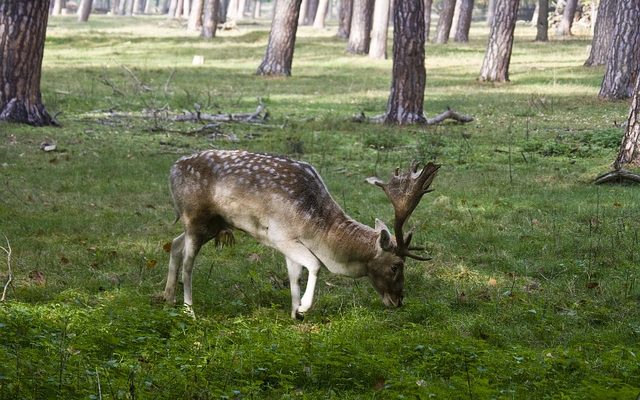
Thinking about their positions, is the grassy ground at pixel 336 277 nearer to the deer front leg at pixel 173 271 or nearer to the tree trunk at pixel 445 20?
the deer front leg at pixel 173 271

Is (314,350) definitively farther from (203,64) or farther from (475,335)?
(203,64)

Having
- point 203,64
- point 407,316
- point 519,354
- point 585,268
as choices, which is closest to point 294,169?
point 407,316

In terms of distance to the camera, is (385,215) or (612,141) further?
(612,141)

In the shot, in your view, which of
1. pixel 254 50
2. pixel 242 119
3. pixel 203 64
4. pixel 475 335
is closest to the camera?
pixel 475 335

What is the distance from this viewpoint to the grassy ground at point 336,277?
6426 millimetres

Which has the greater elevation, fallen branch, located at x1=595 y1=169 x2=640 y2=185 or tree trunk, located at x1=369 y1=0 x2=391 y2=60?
tree trunk, located at x1=369 y1=0 x2=391 y2=60

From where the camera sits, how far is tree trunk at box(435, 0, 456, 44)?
50062 millimetres

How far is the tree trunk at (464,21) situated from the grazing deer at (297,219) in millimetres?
45145

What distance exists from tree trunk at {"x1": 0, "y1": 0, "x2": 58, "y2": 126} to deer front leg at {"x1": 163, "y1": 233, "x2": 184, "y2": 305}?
1070cm

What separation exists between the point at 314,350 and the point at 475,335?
1.53m

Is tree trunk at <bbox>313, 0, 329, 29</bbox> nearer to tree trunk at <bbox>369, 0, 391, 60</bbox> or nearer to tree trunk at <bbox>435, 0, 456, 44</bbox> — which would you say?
tree trunk at <bbox>435, 0, 456, 44</bbox>

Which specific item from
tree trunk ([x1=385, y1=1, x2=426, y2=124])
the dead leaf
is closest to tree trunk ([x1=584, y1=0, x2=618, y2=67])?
tree trunk ([x1=385, y1=1, x2=426, y2=124])

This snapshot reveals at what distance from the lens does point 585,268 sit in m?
9.90

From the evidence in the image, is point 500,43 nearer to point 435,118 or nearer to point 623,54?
point 623,54
